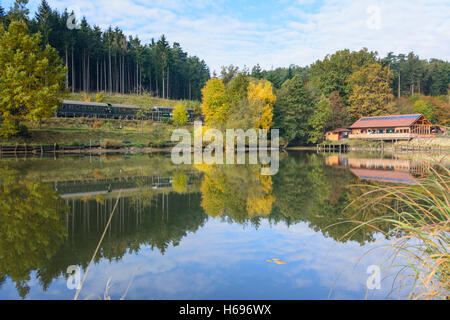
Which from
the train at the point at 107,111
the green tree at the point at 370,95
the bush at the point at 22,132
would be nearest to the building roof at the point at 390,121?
the green tree at the point at 370,95

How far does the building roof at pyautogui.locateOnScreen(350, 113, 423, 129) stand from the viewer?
4741 cm

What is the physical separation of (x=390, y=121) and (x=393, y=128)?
1.13 metres

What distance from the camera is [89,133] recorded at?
126 ft

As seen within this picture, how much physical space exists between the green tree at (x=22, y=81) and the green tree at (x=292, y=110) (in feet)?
97.8

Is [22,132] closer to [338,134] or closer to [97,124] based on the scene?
[97,124]

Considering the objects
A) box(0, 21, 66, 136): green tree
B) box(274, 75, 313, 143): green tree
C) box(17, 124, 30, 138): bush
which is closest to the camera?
box(0, 21, 66, 136): green tree

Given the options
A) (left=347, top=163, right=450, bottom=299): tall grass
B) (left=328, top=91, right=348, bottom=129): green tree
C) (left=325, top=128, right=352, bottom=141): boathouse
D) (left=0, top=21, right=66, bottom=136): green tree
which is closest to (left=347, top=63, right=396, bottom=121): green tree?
(left=328, top=91, right=348, bottom=129): green tree

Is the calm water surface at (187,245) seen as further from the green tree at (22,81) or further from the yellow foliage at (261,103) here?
the yellow foliage at (261,103)

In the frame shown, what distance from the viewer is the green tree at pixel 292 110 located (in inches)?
1927

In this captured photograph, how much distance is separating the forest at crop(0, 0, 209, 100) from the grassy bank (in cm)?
1699

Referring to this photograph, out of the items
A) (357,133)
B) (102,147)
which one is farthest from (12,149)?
(357,133)

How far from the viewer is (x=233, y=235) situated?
635 cm

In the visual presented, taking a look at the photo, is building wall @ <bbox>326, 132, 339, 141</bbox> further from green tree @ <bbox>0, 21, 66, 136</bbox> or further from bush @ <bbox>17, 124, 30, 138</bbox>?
bush @ <bbox>17, 124, 30, 138</bbox>
